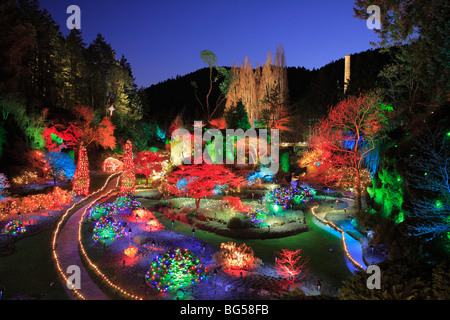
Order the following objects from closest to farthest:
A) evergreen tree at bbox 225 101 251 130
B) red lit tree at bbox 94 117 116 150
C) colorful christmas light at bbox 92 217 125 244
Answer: colorful christmas light at bbox 92 217 125 244
evergreen tree at bbox 225 101 251 130
red lit tree at bbox 94 117 116 150

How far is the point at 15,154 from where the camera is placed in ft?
88.1

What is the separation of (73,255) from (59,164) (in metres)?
15.8

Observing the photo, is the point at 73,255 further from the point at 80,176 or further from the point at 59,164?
the point at 59,164

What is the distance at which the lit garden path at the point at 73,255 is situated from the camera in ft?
29.5

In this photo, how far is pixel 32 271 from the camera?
1030cm

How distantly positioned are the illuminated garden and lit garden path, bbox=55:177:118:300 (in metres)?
0.10

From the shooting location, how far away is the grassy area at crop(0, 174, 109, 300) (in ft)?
29.3

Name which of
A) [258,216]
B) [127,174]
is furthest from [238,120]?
[258,216]

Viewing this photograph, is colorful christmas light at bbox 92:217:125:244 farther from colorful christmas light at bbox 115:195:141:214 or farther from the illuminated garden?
colorful christmas light at bbox 115:195:141:214

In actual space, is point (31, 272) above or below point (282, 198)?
below

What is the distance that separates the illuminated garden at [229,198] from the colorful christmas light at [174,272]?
0.19 ft

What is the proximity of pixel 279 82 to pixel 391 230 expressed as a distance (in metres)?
34.7

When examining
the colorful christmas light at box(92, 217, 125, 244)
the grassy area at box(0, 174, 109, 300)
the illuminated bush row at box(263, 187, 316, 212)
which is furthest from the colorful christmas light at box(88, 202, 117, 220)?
the illuminated bush row at box(263, 187, 316, 212)

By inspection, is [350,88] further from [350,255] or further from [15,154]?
[15,154]
